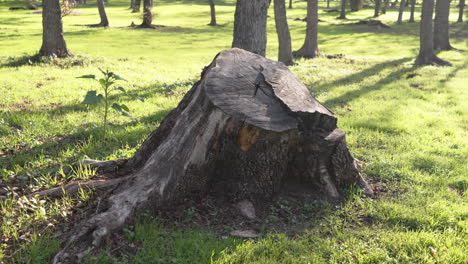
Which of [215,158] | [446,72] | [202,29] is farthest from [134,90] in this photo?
[202,29]

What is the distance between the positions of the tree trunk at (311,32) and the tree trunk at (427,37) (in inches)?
178

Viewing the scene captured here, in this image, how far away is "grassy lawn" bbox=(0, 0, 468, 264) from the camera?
3.61m

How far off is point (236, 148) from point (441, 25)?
22364 mm

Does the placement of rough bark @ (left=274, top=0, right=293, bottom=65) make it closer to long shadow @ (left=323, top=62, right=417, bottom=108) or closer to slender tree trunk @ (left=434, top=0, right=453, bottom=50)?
long shadow @ (left=323, top=62, right=417, bottom=108)

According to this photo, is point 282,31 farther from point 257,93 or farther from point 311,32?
point 257,93

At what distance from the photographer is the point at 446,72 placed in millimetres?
15570

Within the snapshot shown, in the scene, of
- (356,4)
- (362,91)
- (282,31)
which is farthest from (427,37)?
(356,4)

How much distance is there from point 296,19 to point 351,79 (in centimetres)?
3422

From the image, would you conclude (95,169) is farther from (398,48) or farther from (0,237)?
(398,48)

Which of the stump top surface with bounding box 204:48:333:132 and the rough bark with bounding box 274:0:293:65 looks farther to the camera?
the rough bark with bounding box 274:0:293:65

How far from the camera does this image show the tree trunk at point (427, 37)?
54.7 ft

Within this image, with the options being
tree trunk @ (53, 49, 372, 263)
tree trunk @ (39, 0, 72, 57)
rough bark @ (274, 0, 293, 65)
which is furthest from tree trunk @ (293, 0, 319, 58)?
tree trunk @ (53, 49, 372, 263)

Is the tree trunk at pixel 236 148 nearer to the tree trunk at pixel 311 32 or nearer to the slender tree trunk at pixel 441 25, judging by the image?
the tree trunk at pixel 311 32

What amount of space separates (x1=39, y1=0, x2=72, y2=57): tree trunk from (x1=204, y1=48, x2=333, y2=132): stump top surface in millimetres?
11659
